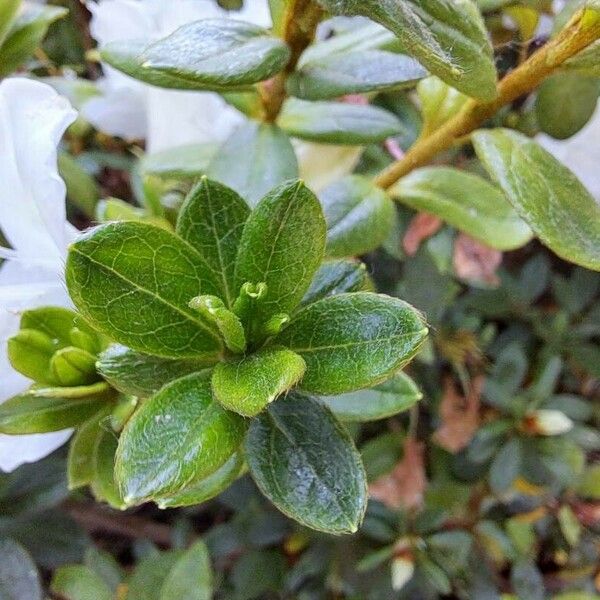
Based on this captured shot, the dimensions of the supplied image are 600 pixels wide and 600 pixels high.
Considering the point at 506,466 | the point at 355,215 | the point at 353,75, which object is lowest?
the point at 506,466

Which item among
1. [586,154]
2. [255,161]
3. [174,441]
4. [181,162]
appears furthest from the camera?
[586,154]

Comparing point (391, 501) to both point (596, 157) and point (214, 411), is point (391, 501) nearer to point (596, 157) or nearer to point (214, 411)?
point (596, 157)

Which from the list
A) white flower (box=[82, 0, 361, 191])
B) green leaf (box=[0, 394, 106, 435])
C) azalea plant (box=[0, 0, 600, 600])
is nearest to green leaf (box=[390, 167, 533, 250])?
azalea plant (box=[0, 0, 600, 600])

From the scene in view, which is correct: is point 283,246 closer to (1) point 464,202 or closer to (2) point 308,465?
(2) point 308,465

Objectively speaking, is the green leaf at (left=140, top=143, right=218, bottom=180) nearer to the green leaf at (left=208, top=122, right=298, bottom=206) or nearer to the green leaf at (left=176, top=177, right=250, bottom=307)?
the green leaf at (left=208, top=122, right=298, bottom=206)

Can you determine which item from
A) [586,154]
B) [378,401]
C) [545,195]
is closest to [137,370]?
[378,401]

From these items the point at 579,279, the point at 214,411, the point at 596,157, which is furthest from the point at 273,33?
the point at 579,279
